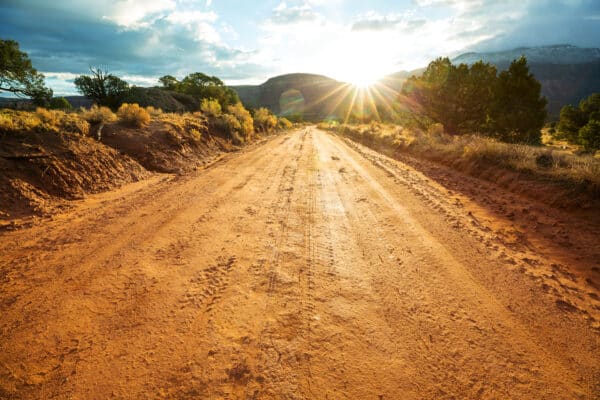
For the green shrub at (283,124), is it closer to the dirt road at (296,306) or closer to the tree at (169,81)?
the tree at (169,81)

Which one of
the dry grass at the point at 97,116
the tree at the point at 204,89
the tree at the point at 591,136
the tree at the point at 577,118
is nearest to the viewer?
the dry grass at the point at 97,116

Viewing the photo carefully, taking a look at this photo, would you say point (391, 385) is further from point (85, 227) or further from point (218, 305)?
point (85, 227)

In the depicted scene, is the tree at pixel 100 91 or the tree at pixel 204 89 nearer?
the tree at pixel 100 91

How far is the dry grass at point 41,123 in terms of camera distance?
6.43 m

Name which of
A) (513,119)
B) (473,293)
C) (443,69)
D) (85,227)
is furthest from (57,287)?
(513,119)

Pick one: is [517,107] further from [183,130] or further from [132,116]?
[132,116]

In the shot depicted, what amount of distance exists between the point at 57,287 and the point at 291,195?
4.64 meters

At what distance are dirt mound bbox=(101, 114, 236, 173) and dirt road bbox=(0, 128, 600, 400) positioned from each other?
406 centimetres

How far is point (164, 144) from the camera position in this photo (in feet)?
34.6

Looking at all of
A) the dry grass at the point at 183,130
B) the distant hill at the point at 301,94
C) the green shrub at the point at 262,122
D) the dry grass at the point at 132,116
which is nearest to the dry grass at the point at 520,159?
the dry grass at the point at 183,130

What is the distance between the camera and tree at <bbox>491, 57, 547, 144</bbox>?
18141mm

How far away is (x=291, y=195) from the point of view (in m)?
6.71

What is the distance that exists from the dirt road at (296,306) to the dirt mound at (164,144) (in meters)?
4.06

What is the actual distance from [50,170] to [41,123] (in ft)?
6.40
